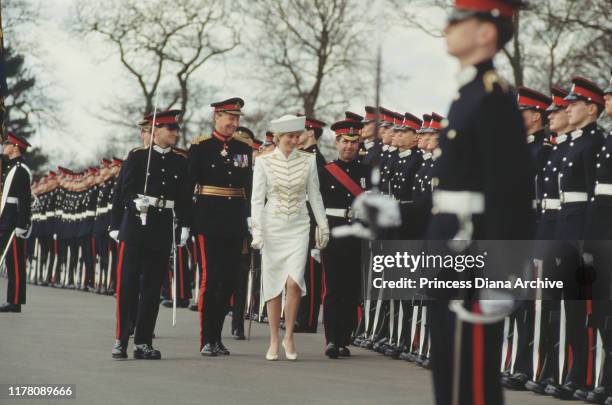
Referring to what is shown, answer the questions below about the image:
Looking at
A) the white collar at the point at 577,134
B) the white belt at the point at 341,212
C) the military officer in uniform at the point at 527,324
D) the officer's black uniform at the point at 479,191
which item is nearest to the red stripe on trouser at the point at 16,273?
the white belt at the point at 341,212

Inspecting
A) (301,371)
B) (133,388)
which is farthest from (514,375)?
(133,388)

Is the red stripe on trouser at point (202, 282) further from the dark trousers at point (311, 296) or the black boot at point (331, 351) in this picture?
the dark trousers at point (311, 296)

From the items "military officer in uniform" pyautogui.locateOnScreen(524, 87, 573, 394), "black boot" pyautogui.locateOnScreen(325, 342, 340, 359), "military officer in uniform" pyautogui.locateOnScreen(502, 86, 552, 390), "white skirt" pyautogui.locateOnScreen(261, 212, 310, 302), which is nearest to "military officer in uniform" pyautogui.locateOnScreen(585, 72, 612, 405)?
"military officer in uniform" pyautogui.locateOnScreen(524, 87, 573, 394)

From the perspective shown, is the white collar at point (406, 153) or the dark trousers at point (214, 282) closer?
the dark trousers at point (214, 282)

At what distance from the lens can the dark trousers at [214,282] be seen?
11.8m

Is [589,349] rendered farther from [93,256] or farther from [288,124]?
[93,256]

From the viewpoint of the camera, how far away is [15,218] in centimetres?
1680

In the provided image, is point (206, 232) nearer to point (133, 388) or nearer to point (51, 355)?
point (51, 355)

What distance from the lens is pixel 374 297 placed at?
1333 centimetres

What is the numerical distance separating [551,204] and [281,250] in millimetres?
3011

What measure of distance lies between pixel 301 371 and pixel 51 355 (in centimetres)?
231

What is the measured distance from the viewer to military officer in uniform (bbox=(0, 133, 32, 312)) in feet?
54.9

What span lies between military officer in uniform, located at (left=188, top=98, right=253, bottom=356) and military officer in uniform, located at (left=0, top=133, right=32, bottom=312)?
5.52m

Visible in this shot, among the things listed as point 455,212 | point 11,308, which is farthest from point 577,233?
point 11,308
